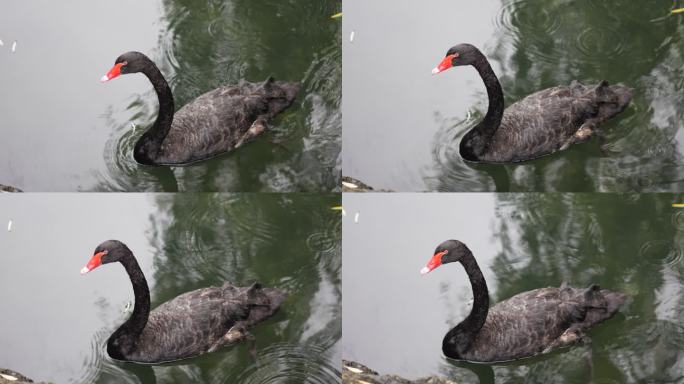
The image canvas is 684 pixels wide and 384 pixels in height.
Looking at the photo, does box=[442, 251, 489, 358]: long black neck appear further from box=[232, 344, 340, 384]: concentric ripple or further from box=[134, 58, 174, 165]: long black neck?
box=[134, 58, 174, 165]: long black neck

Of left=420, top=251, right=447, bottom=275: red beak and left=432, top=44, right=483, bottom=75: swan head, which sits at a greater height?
left=432, top=44, right=483, bottom=75: swan head

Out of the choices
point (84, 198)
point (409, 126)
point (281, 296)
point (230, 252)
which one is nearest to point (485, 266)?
point (409, 126)

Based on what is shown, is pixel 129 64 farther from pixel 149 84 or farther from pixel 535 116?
pixel 535 116

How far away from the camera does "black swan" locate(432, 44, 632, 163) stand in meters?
2.13

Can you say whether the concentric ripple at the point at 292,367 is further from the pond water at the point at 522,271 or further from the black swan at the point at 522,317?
the black swan at the point at 522,317

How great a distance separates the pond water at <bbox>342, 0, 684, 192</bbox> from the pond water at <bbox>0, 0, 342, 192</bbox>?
0.11 meters

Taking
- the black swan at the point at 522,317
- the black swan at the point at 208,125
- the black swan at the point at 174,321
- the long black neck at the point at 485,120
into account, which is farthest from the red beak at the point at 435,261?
the black swan at the point at 208,125

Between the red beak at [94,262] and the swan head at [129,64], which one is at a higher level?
the swan head at [129,64]

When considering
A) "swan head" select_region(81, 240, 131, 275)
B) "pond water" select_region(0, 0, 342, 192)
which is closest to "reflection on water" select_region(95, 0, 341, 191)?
"pond water" select_region(0, 0, 342, 192)

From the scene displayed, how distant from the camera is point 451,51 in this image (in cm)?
214

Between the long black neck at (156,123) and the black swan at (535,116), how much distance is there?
85 cm

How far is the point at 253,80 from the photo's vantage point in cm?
222

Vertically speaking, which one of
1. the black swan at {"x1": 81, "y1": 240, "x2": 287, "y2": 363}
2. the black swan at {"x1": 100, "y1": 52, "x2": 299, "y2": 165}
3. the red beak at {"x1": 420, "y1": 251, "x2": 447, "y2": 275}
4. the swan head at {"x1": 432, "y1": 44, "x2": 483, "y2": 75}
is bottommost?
the black swan at {"x1": 81, "y1": 240, "x2": 287, "y2": 363}

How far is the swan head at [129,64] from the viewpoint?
2156mm
